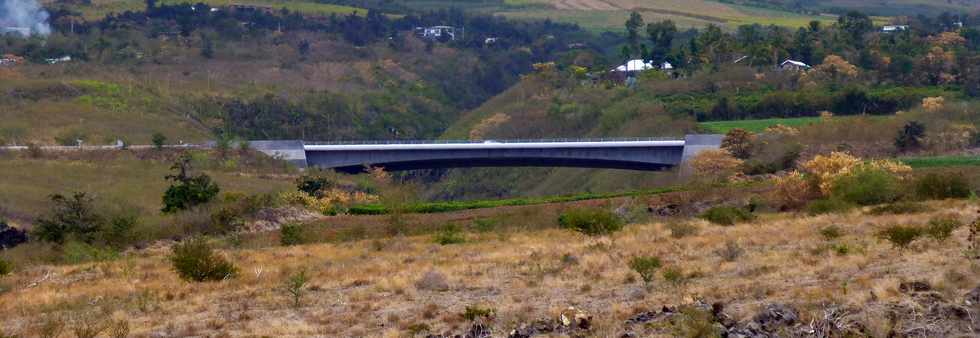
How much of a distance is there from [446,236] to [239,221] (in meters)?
14.3

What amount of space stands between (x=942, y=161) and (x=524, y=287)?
54.0 meters

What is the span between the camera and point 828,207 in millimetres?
51719

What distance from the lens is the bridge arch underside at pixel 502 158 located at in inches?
3831

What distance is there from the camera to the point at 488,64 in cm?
17462

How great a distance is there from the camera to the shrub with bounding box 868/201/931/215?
46.6 m

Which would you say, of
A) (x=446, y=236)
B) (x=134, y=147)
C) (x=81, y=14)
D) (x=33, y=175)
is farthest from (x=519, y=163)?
(x=81, y=14)

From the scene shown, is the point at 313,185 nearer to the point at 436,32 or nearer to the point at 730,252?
the point at 730,252

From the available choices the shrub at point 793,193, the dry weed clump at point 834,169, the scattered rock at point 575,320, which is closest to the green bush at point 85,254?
the scattered rock at point 575,320

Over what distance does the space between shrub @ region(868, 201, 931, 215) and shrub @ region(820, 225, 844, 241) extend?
6.81 metres

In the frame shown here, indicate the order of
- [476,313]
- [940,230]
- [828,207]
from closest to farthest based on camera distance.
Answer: [476,313] < [940,230] < [828,207]

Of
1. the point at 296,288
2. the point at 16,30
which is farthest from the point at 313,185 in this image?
the point at 16,30

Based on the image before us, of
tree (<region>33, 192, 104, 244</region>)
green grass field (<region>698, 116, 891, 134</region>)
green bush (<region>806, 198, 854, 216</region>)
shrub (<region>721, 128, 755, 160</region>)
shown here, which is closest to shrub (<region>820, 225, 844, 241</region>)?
green bush (<region>806, 198, 854, 216</region>)

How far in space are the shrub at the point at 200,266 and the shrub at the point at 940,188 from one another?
97.4ft

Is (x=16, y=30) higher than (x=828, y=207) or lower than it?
lower
